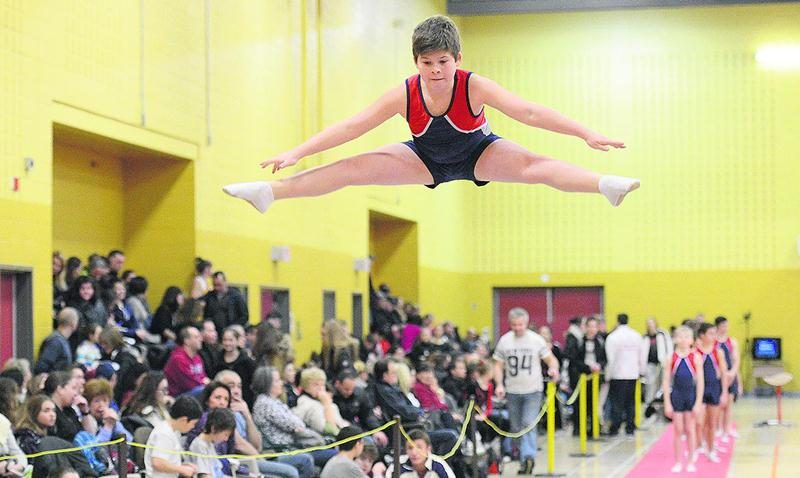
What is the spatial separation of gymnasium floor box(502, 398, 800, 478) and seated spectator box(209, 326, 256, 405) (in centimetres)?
356

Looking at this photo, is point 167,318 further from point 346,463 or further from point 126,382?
point 346,463

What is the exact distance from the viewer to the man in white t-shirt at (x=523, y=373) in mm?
13789

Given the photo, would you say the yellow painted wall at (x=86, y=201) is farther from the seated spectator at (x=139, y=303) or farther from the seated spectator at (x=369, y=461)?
the seated spectator at (x=369, y=461)

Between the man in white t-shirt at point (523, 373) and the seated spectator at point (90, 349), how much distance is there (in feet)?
16.2

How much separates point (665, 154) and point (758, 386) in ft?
20.1

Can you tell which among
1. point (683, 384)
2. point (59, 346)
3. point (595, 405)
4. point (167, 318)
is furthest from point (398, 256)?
point (59, 346)

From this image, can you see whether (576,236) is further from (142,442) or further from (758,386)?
(142,442)

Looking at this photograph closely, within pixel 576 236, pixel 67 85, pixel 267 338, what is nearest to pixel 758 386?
pixel 576 236

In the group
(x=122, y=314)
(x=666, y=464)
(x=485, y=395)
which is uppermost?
(x=122, y=314)

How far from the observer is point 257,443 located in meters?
10.3

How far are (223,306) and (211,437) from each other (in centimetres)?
539

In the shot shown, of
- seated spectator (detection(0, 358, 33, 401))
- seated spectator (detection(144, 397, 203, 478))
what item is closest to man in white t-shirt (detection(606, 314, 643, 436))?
seated spectator (detection(144, 397, 203, 478))

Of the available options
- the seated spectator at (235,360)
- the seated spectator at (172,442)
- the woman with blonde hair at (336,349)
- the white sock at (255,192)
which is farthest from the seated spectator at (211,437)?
the woman with blonde hair at (336,349)

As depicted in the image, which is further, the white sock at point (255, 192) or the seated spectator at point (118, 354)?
the seated spectator at point (118, 354)
